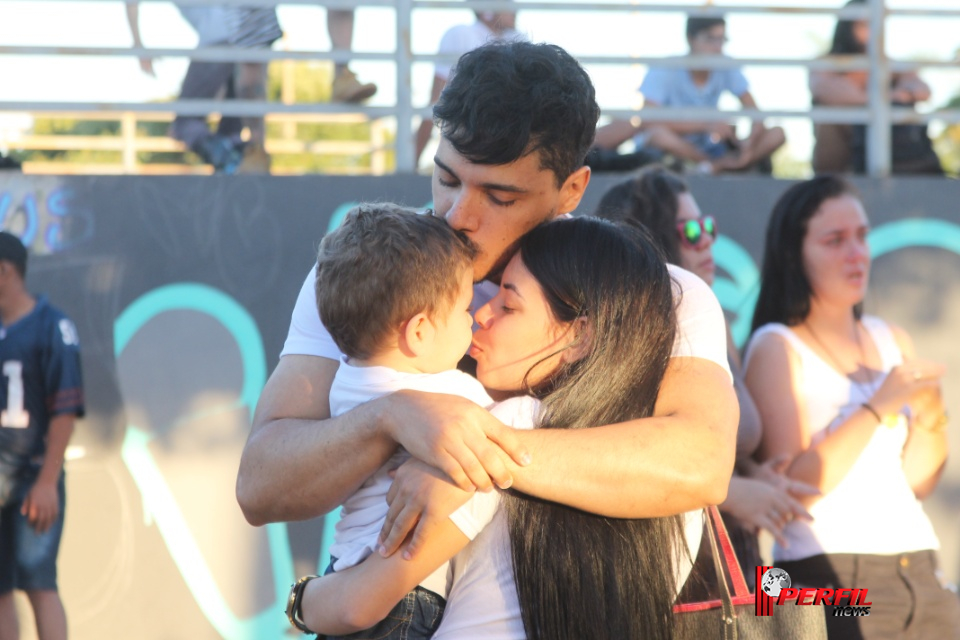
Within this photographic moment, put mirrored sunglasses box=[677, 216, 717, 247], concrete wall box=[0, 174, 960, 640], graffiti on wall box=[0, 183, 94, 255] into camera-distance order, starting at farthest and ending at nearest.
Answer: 1. graffiti on wall box=[0, 183, 94, 255]
2. concrete wall box=[0, 174, 960, 640]
3. mirrored sunglasses box=[677, 216, 717, 247]

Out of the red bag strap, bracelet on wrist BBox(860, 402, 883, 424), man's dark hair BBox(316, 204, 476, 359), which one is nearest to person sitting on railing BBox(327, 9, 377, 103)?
bracelet on wrist BBox(860, 402, 883, 424)

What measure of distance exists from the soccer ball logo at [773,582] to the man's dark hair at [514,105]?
1.05 meters

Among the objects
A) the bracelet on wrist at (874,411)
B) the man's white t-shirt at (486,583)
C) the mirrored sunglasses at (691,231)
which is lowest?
the bracelet on wrist at (874,411)

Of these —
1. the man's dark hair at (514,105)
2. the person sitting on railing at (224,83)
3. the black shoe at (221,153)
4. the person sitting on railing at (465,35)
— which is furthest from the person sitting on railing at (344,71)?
the man's dark hair at (514,105)

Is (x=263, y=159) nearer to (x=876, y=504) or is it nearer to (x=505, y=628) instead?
(x=876, y=504)

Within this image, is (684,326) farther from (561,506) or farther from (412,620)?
(412,620)

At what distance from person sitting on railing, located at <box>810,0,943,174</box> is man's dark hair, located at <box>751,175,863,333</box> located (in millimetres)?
2829

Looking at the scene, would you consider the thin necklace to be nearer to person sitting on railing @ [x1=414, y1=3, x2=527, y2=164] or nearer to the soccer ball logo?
the soccer ball logo

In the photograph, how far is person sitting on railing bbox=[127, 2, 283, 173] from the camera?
5.96m

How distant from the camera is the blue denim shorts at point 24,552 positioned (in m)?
4.96

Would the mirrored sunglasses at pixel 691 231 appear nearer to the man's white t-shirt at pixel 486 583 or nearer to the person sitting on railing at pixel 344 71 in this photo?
the man's white t-shirt at pixel 486 583

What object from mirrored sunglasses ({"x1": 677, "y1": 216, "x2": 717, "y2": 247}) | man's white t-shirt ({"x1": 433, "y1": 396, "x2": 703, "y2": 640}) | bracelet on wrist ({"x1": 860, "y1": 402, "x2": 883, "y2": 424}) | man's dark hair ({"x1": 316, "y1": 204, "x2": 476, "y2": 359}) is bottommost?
bracelet on wrist ({"x1": 860, "y1": 402, "x2": 883, "y2": 424})

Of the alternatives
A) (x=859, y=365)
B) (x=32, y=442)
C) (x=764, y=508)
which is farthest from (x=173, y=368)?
(x=859, y=365)

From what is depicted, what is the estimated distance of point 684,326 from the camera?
204 cm
